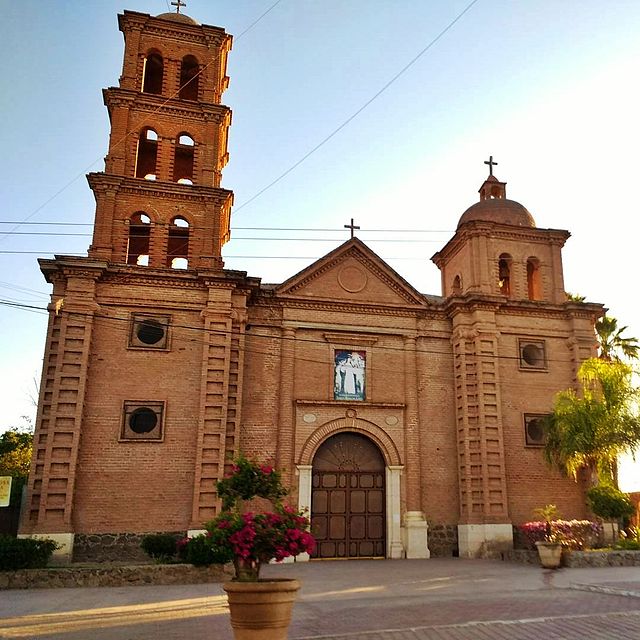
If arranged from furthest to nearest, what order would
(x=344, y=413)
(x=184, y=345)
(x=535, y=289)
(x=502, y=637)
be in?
(x=535, y=289), (x=344, y=413), (x=184, y=345), (x=502, y=637)

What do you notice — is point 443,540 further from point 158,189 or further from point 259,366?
point 158,189

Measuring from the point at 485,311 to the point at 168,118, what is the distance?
13.3m

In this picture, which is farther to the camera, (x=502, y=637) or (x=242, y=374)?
(x=242, y=374)

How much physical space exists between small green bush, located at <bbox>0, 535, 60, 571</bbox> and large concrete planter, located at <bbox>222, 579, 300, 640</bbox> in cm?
928

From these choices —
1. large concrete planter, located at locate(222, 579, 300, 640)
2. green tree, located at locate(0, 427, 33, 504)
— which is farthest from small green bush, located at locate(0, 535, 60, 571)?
green tree, located at locate(0, 427, 33, 504)

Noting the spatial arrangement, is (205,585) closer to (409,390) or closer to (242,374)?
(242,374)

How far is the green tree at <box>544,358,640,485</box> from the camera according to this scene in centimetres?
2017

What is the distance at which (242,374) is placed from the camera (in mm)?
20859

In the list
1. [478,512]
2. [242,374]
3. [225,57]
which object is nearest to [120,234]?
[242,374]

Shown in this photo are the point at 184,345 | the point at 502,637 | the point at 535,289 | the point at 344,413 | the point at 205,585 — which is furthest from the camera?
the point at 535,289

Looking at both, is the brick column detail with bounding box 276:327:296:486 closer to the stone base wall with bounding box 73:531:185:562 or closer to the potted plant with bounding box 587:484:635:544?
the stone base wall with bounding box 73:531:185:562

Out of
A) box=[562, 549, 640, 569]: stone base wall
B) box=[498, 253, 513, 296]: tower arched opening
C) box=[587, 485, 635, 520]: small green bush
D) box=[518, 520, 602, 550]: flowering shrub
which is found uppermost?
box=[498, 253, 513, 296]: tower arched opening

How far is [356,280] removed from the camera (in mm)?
23750

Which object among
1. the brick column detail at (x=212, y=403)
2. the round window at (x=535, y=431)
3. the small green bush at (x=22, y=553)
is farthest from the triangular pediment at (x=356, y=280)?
the small green bush at (x=22, y=553)
